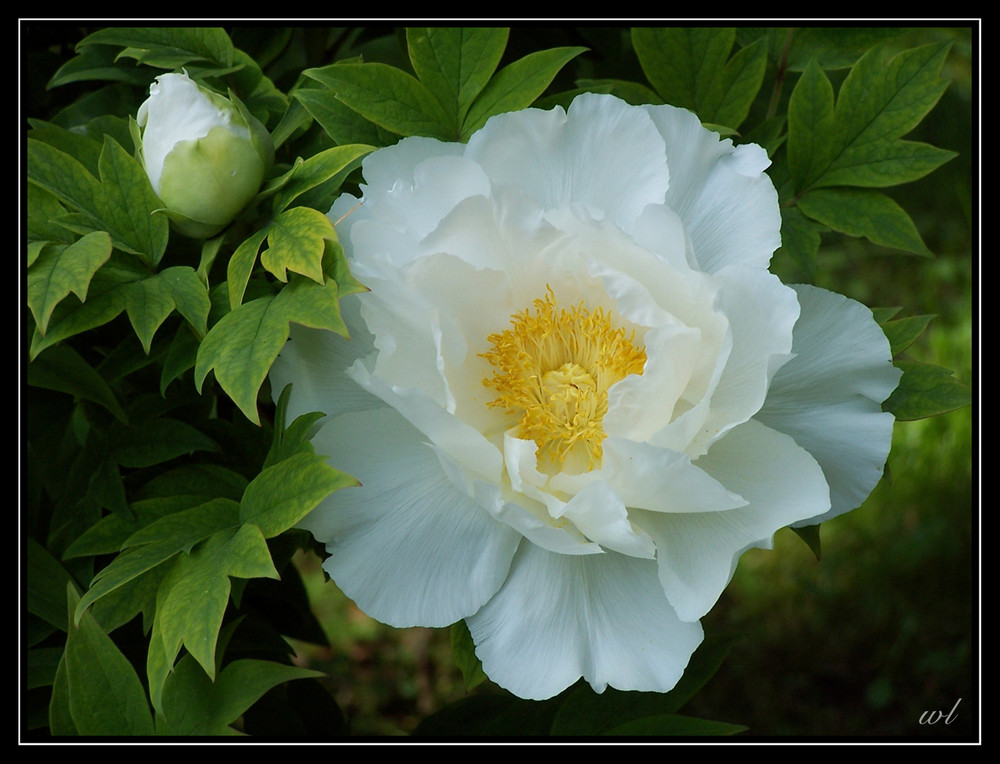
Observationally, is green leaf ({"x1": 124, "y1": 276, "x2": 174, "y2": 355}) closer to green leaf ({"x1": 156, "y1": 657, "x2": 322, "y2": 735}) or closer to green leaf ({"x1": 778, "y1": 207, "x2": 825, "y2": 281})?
green leaf ({"x1": 156, "y1": 657, "x2": 322, "y2": 735})

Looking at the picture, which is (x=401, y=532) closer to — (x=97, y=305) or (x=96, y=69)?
(x=97, y=305)

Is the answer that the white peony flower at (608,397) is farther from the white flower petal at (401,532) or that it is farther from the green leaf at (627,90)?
the green leaf at (627,90)

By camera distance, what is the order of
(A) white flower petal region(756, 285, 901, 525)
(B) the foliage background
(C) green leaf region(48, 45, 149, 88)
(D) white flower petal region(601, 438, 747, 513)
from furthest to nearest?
(B) the foliage background, (C) green leaf region(48, 45, 149, 88), (A) white flower petal region(756, 285, 901, 525), (D) white flower petal region(601, 438, 747, 513)

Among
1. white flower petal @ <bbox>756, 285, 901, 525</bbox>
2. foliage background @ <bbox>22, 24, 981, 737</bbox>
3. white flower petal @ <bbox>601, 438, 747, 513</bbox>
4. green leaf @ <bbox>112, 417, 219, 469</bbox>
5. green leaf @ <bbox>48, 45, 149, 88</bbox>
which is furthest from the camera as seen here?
foliage background @ <bbox>22, 24, 981, 737</bbox>

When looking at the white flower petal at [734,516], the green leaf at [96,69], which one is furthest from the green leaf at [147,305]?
the white flower petal at [734,516]

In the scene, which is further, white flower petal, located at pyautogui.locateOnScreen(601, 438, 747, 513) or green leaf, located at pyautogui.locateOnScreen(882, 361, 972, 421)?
green leaf, located at pyautogui.locateOnScreen(882, 361, 972, 421)
